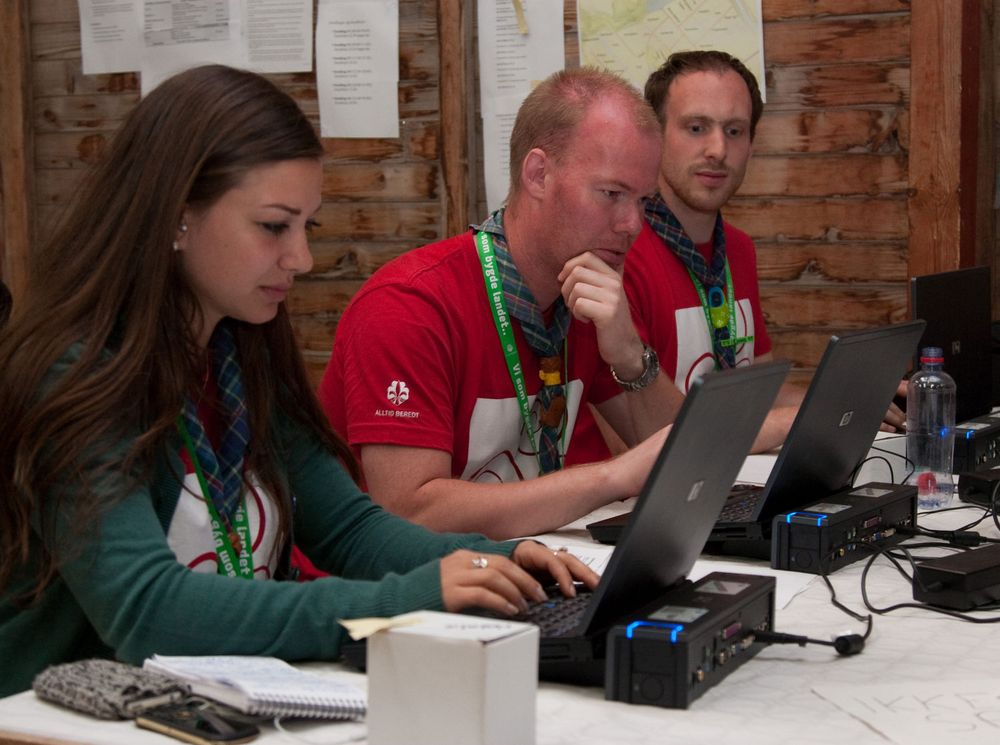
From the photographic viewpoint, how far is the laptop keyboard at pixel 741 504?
1920 millimetres

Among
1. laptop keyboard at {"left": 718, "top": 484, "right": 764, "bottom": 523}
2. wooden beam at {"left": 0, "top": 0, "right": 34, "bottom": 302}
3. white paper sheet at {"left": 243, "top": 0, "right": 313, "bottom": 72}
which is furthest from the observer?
wooden beam at {"left": 0, "top": 0, "right": 34, "bottom": 302}

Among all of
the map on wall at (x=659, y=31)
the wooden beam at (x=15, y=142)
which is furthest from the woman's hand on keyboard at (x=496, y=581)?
the wooden beam at (x=15, y=142)

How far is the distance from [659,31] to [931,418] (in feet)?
4.92

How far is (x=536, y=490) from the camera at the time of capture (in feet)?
6.74

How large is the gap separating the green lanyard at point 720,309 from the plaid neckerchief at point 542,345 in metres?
0.72

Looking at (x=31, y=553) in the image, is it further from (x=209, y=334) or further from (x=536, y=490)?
(x=536, y=490)

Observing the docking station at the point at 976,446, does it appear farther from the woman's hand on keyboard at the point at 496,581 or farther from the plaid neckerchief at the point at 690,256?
the woman's hand on keyboard at the point at 496,581

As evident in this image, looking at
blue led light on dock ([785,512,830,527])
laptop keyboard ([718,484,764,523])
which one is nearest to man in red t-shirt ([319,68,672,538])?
laptop keyboard ([718,484,764,523])

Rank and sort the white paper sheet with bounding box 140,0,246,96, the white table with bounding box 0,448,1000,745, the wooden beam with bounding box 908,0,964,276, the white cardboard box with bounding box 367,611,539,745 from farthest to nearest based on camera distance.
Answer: the white paper sheet with bounding box 140,0,246,96 → the wooden beam with bounding box 908,0,964,276 → the white table with bounding box 0,448,1000,745 → the white cardboard box with bounding box 367,611,539,745

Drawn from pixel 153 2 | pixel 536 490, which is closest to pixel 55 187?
pixel 153 2

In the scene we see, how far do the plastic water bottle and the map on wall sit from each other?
1272mm

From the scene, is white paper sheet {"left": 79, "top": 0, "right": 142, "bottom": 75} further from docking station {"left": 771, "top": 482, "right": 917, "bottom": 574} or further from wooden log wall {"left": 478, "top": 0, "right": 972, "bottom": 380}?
docking station {"left": 771, "top": 482, "right": 917, "bottom": 574}

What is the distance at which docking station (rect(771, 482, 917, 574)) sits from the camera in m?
1.81

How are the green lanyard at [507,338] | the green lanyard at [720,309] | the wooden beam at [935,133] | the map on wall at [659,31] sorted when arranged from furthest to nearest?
1. the map on wall at [659,31]
2. the wooden beam at [935,133]
3. the green lanyard at [720,309]
4. the green lanyard at [507,338]
